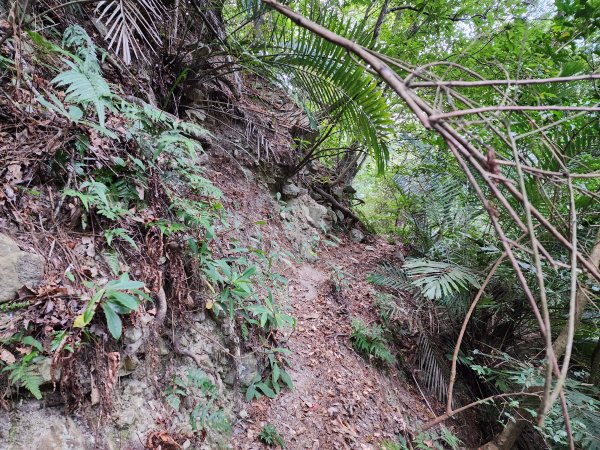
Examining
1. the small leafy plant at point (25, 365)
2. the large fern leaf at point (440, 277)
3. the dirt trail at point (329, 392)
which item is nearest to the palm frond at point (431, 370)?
the dirt trail at point (329, 392)

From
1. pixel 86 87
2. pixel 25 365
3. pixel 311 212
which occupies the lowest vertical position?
pixel 25 365

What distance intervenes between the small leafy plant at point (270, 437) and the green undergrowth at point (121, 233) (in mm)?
223

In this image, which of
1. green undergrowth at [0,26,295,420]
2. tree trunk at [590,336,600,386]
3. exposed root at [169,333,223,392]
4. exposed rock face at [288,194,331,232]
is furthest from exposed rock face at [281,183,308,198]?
tree trunk at [590,336,600,386]

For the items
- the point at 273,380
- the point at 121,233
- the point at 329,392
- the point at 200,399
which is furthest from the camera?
the point at 329,392

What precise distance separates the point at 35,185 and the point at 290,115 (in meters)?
3.17

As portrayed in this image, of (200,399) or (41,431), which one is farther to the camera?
(200,399)

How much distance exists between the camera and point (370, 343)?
3.21 metres

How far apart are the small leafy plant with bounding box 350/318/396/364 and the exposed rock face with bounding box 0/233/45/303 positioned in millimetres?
2660

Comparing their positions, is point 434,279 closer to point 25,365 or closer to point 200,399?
point 200,399

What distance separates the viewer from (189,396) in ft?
5.87

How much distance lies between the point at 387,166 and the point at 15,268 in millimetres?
2716

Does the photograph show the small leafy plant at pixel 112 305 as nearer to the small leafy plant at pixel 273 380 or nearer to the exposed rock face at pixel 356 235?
the small leafy plant at pixel 273 380

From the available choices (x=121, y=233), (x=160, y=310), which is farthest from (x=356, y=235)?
(x=121, y=233)

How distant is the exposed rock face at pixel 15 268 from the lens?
1320 mm
